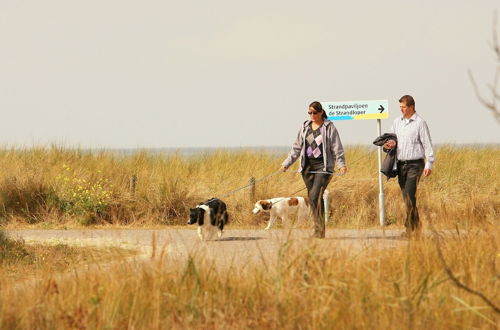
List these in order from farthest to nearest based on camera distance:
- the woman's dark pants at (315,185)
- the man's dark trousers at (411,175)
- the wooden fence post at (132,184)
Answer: the wooden fence post at (132,184) → the woman's dark pants at (315,185) → the man's dark trousers at (411,175)

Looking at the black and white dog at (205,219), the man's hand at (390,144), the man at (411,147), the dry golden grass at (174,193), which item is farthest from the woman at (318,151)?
the dry golden grass at (174,193)

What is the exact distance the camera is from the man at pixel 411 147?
12.8 metres

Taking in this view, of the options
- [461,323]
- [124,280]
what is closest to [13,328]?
[124,280]

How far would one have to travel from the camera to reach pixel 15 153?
25.0 m

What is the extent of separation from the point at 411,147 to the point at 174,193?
7515 mm

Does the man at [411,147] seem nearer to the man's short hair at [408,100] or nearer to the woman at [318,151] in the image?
the man's short hair at [408,100]

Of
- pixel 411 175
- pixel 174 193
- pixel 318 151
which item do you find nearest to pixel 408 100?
pixel 411 175

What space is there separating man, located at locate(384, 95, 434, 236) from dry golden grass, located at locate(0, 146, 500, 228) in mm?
3861

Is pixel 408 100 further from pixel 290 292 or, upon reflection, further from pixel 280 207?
pixel 290 292

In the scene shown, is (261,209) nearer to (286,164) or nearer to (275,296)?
(286,164)

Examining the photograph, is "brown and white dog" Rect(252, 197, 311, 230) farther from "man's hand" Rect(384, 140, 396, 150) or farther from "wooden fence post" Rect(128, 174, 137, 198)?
"man's hand" Rect(384, 140, 396, 150)

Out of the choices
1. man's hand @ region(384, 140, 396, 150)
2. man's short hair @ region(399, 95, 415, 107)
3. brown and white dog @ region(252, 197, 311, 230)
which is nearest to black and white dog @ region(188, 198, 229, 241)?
brown and white dog @ region(252, 197, 311, 230)

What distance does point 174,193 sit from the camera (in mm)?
19094

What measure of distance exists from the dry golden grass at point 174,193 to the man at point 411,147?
386 centimetres
